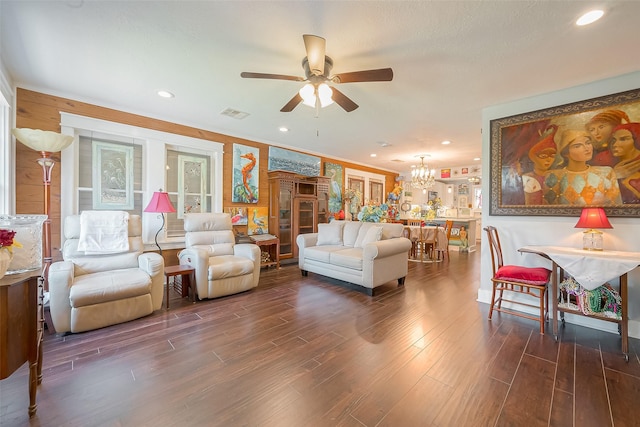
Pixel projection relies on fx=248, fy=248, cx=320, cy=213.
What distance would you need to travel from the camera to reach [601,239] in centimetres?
249

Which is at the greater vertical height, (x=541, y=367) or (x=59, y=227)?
(x=59, y=227)

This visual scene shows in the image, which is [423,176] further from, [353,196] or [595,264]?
[595,264]

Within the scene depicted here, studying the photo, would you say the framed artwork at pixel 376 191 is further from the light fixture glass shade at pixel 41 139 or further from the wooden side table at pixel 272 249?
the light fixture glass shade at pixel 41 139

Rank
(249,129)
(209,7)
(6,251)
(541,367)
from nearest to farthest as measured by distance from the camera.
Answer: (6,251), (209,7), (541,367), (249,129)

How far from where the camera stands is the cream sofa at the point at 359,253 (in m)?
3.44

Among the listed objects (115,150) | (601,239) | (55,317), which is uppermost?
(115,150)

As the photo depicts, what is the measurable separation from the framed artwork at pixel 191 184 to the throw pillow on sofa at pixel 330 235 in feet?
7.09

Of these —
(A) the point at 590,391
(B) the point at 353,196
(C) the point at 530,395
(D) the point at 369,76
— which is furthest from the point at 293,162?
(A) the point at 590,391

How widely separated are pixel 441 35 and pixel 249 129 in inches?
130

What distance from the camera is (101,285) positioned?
237 cm

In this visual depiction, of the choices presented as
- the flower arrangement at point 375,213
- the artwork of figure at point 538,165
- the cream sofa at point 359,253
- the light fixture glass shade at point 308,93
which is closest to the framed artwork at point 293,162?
the cream sofa at point 359,253

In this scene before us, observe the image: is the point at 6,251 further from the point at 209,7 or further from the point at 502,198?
the point at 502,198

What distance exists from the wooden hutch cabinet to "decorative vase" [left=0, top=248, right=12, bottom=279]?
156 inches

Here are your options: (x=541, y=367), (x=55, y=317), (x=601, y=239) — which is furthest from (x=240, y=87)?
(x=601, y=239)
